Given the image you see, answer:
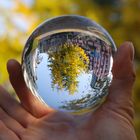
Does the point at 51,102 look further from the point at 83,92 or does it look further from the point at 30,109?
the point at 30,109

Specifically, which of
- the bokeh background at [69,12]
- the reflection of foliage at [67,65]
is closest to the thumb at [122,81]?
the reflection of foliage at [67,65]

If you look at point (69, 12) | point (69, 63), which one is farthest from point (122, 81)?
point (69, 12)

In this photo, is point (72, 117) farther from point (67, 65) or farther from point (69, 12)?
point (69, 12)

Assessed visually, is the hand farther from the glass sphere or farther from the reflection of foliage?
the reflection of foliage

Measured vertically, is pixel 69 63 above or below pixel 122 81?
above

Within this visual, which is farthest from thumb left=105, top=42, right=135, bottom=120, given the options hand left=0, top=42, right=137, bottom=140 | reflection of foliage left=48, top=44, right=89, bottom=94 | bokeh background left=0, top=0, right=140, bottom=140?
bokeh background left=0, top=0, right=140, bottom=140

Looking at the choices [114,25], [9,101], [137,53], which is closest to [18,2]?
[114,25]

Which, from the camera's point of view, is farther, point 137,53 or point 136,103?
point 137,53
